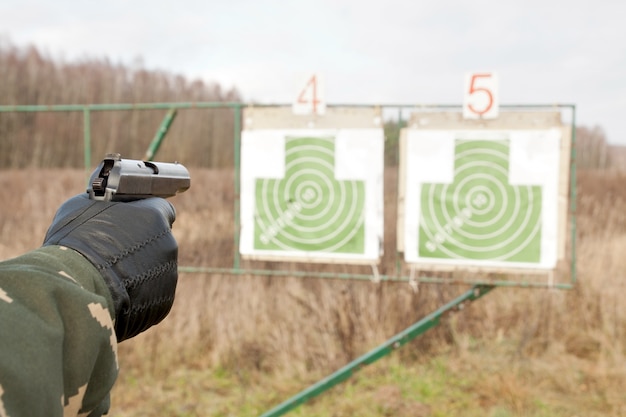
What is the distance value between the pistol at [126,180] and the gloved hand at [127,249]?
4 cm

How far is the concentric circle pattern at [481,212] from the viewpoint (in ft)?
12.1

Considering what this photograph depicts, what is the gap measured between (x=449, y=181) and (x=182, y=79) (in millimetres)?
30075

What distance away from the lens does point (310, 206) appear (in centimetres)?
391

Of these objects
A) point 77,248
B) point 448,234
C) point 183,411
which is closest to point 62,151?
point 183,411

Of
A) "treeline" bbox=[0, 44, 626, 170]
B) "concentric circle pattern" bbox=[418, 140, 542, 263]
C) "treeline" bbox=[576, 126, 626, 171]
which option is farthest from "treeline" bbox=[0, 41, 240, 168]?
"treeline" bbox=[576, 126, 626, 171]

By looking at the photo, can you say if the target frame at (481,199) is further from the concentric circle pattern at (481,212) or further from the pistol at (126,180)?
the pistol at (126,180)

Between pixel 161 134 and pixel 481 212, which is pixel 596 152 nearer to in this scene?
pixel 481 212

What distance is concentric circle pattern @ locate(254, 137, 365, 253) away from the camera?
12.7 feet

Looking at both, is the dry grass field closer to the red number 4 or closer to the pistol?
the red number 4

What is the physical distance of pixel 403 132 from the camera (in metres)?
3.73

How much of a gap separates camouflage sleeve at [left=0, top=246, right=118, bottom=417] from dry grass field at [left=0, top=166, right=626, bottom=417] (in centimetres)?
325

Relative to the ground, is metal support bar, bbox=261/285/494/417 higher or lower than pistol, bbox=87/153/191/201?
lower

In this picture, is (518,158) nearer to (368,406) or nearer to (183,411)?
(368,406)

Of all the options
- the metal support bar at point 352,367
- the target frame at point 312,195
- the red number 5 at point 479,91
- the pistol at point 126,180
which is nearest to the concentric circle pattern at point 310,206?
the target frame at point 312,195
